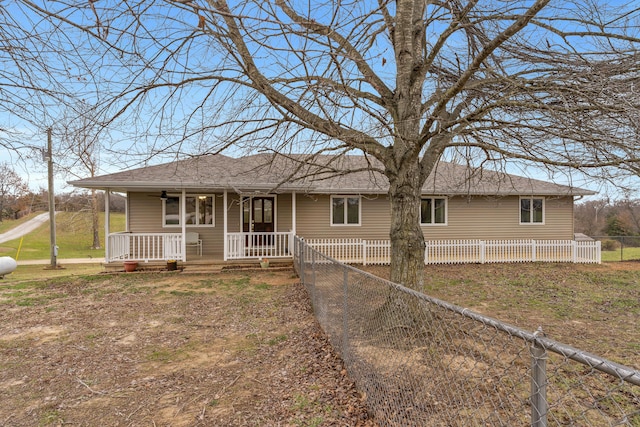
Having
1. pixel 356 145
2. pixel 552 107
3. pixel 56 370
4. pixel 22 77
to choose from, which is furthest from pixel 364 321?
pixel 22 77

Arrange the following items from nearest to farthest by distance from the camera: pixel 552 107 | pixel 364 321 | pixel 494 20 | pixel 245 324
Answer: pixel 552 107 < pixel 364 321 < pixel 494 20 < pixel 245 324

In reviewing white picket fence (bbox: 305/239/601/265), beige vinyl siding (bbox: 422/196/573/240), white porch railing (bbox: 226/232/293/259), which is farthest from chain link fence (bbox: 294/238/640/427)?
beige vinyl siding (bbox: 422/196/573/240)

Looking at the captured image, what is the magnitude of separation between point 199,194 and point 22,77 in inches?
385

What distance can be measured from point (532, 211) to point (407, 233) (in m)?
13.0

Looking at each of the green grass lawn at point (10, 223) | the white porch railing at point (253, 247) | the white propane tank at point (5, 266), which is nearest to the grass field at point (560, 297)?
the white porch railing at point (253, 247)

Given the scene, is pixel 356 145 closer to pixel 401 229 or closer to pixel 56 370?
pixel 401 229

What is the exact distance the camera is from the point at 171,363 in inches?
173

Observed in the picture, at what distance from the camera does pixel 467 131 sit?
4.44 m

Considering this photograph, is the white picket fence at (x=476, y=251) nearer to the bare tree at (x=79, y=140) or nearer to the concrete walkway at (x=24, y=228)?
the bare tree at (x=79, y=140)

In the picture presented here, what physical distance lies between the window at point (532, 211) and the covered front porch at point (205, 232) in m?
10.7

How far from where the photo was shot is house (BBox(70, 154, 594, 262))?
1116 centimetres

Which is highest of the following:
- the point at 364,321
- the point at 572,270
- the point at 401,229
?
the point at 401,229

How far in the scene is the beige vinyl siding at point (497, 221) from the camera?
14.6 m

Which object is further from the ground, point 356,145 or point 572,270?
point 356,145
